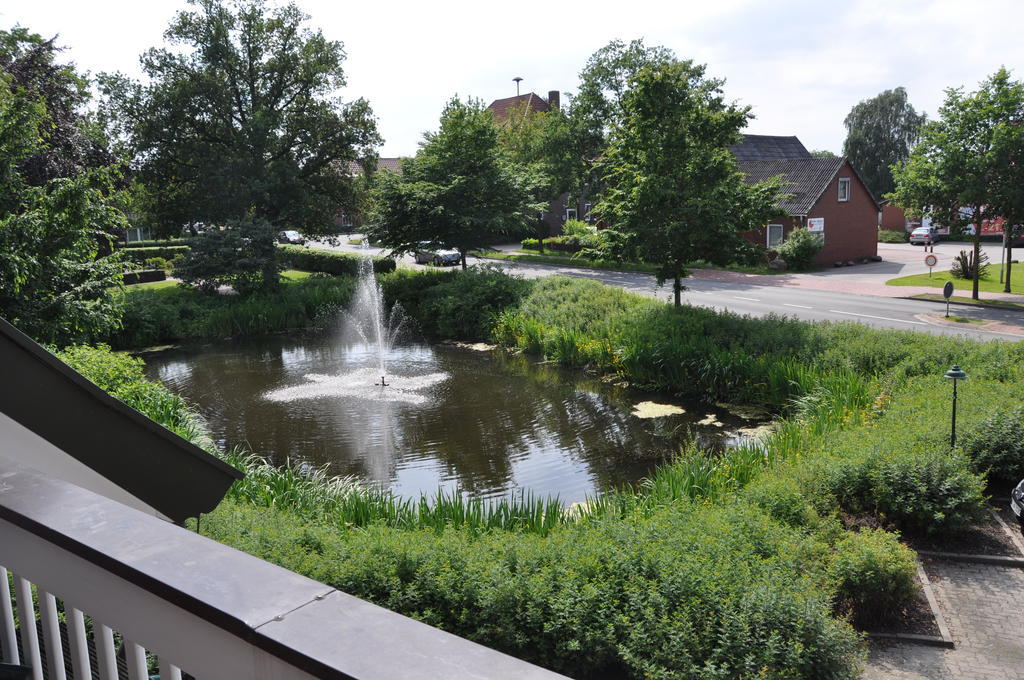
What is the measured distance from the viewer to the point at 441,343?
22516 millimetres

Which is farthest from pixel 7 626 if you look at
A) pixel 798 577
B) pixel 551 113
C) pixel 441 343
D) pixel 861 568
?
pixel 551 113

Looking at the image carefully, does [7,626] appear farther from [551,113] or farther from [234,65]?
[551,113]

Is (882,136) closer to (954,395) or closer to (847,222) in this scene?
(847,222)

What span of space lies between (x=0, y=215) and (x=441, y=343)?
12185mm

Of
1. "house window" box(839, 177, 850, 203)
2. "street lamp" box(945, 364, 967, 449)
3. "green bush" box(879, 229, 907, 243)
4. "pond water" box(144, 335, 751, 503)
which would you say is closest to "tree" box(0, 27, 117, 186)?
"pond water" box(144, 335, 751, 503)

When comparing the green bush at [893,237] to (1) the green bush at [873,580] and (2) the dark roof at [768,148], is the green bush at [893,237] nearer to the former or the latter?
(2) the dark roof at [768,148]

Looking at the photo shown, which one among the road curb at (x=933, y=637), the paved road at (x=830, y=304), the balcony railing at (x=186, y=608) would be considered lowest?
the road curb at (x=933, y=637)

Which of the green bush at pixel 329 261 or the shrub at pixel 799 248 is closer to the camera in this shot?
the green bush at pixel 329 261

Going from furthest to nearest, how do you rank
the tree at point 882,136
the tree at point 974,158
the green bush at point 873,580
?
1. the tree at point 882,136
2. the tree at point 974,158
3. the green bush at point 873,580

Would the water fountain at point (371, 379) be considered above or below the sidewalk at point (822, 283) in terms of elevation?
below

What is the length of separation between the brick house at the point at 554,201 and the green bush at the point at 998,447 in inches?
1416

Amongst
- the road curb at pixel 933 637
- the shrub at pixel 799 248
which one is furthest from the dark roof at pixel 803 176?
the road curb at pixel 933 637

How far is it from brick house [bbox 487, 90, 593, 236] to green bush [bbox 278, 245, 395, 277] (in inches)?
521

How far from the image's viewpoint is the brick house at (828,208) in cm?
4091
